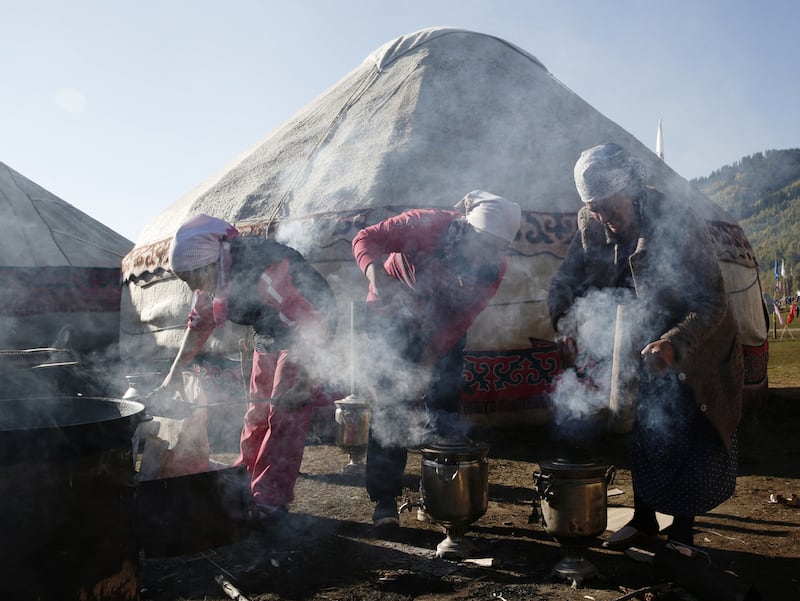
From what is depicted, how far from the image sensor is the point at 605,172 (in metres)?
2.17

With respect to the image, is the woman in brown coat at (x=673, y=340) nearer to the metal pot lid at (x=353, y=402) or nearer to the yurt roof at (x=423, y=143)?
the metal pot lid at (x=353, y=402)

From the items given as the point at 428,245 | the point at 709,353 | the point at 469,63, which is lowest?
the point at 709,353

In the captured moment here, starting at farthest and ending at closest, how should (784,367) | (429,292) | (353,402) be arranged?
(784,367)
(353,402)
(429,292)

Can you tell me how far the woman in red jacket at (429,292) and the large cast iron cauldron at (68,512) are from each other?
4.10 feet

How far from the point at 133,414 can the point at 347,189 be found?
12.5 feet

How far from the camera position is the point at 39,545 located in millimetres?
1543

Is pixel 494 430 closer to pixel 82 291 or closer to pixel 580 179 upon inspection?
pixel 580 179

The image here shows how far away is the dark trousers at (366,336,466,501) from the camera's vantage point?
278cm

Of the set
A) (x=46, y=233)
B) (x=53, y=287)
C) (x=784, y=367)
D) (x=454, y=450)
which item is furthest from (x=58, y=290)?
(x=784, y=367)

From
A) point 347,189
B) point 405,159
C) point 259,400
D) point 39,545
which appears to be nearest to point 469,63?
point 405,159

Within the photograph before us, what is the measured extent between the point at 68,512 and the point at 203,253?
1321 millimetres

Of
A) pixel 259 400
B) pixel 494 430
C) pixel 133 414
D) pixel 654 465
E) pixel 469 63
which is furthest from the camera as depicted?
pixel 469 63

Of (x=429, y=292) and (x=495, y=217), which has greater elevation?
(x=495, y=217)

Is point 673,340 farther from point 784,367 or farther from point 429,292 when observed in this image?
point 784,367
